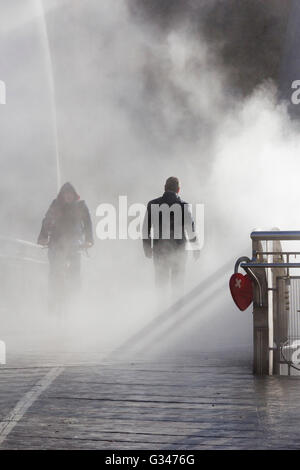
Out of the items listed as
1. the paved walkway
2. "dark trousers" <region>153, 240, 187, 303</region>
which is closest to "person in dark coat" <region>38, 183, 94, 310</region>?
"dark trousers" <region>153, 240, 187, 303</region>

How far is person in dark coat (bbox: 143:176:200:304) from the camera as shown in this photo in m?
9.93

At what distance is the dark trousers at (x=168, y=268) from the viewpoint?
9.92 meters

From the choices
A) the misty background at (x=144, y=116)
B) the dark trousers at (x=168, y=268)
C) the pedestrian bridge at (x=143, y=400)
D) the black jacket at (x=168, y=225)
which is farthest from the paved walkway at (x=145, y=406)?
the misty background at (x=144, y=116)

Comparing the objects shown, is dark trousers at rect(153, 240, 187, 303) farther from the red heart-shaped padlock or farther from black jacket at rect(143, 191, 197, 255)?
the red heart-shaped padlock

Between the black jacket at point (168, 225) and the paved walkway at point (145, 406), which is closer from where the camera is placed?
the paved walkway at point (145, 406)

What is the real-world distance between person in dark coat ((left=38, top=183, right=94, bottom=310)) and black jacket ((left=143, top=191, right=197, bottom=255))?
4.47 ft

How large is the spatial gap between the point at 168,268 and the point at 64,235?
1739mm

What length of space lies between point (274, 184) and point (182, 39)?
68.1ft

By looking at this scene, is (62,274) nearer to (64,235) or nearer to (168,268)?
(64,235)

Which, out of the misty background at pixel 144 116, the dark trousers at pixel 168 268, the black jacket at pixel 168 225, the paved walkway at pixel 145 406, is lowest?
the paved walkway at pixel 145 406

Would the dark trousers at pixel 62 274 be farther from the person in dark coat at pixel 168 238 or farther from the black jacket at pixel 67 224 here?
the person in dark coat at pixel 168 238

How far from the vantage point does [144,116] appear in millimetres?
36562

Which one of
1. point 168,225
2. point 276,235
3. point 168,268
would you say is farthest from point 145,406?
point 168,225

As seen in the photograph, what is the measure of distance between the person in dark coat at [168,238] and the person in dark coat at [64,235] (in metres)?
1.39
